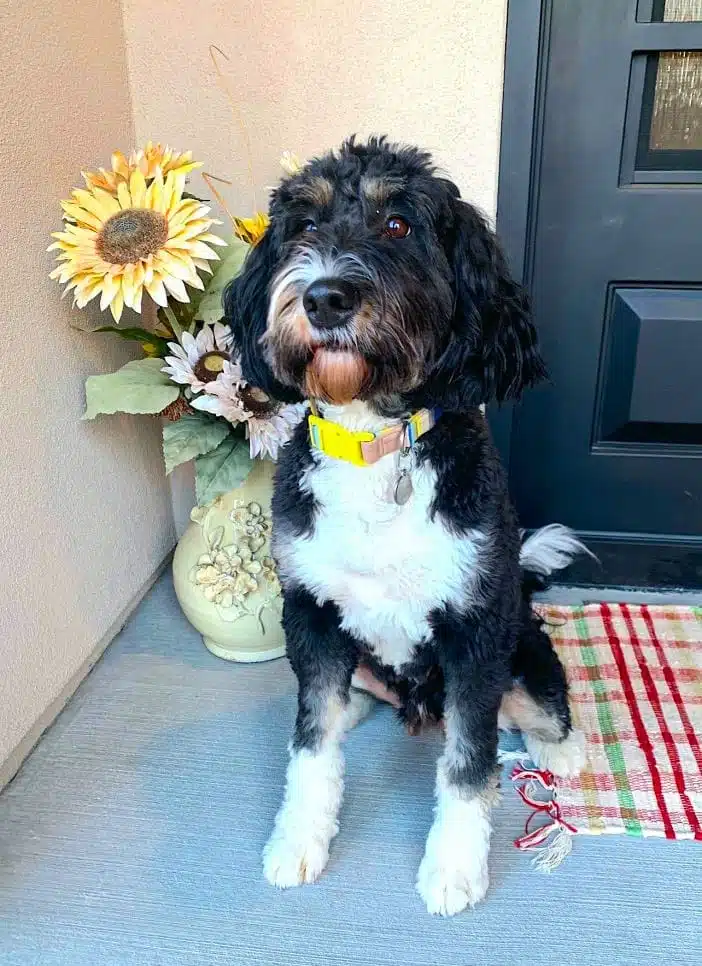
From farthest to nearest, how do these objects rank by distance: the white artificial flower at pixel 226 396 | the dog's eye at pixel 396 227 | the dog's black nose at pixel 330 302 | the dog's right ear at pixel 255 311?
the white artificial flower at pixel 226 396 → the dog's right ear at pixel 255 311 → the dog's eye at pixel 396 227 → the dog's black nose at pixel 330 302

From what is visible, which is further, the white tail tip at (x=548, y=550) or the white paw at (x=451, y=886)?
the white tail tip at (x=548, y=550)

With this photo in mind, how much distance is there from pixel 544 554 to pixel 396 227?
0.77m

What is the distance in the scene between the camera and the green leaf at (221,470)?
148 cm

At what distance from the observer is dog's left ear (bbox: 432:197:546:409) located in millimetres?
971

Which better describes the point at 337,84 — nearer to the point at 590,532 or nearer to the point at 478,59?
the point at 478,59

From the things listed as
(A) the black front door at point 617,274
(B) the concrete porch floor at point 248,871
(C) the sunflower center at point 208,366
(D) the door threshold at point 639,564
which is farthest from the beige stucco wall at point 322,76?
(B) the concrete porch floor at point 248,871

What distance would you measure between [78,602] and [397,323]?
41.1 inches

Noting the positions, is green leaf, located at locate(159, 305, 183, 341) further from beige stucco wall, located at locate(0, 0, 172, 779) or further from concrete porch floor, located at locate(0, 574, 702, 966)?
concrete porch floor, located at locate(0, 574, 702, 966)

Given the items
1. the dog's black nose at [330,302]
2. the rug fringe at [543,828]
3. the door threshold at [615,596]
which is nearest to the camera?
the dog's black nose at [330,302]

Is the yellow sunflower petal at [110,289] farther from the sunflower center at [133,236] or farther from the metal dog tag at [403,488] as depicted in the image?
the metal dog tag at [403,488]

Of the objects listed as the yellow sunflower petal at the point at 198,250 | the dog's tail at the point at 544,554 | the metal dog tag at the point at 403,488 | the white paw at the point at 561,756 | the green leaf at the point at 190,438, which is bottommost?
the white paw at the point at 561,756

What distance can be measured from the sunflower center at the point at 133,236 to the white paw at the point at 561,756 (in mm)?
1115

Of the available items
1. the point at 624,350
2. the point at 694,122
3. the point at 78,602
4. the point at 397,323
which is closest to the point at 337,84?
the point at 694,122

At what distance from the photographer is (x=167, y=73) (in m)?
1.69
